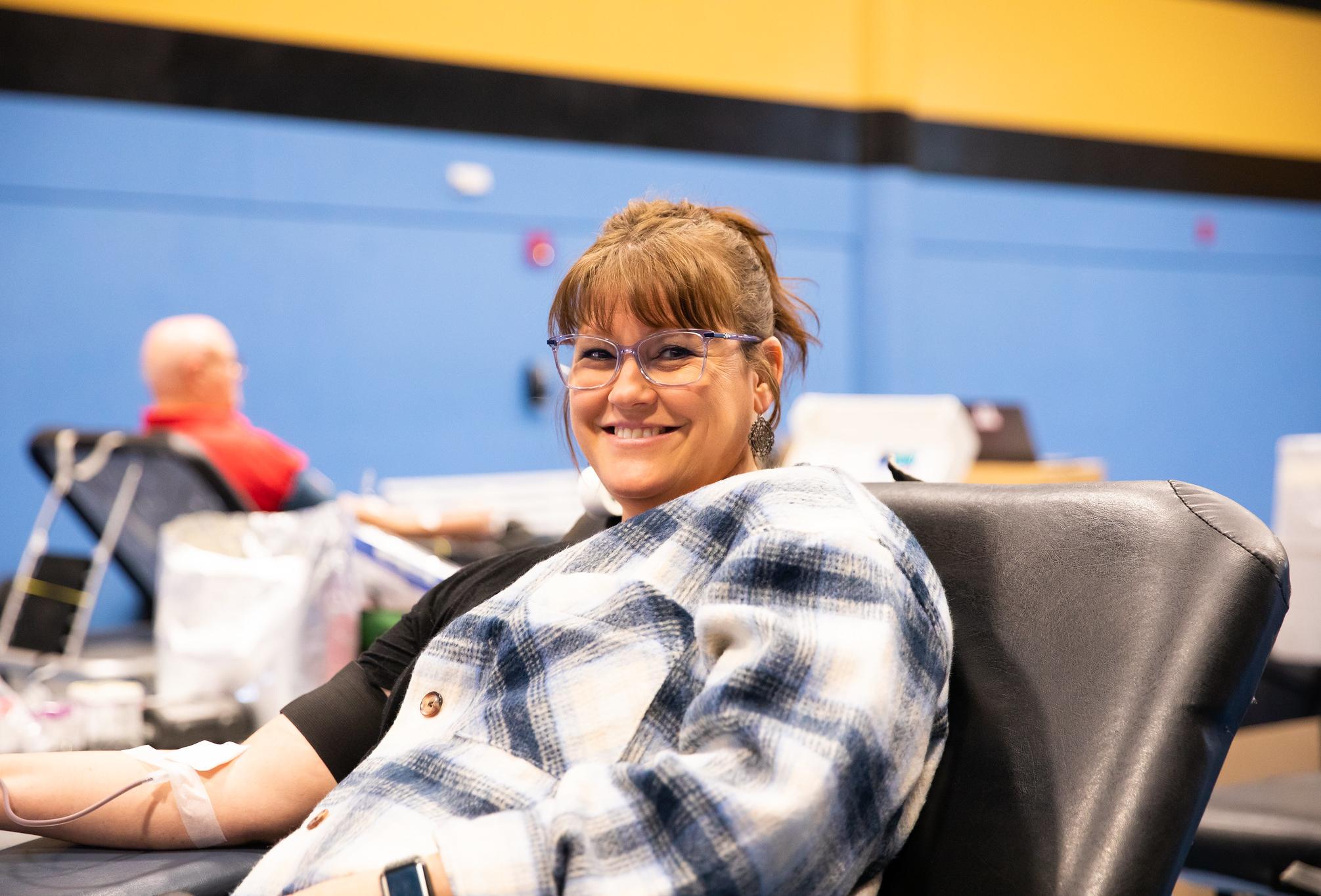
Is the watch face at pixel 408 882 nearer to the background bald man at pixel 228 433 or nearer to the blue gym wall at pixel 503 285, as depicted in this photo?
the background bald man at pixel 228 433

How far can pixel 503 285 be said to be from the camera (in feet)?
15.3

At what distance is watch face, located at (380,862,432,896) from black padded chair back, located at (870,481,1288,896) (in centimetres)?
37

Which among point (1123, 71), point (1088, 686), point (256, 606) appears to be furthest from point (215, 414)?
point (1123, 71)

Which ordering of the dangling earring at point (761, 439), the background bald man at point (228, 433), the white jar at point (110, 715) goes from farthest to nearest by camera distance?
the background bald man at point (228, 433) → the white jar at point (110, 715) → the dangling earring at point (761, 439)

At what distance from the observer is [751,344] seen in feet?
3.95

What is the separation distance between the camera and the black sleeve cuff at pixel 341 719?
3.95ft

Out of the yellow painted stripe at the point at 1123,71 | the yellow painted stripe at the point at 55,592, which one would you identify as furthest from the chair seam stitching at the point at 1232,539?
the yellow painted stripe at the point at 1123,71

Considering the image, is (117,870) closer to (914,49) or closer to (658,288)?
(658,288)

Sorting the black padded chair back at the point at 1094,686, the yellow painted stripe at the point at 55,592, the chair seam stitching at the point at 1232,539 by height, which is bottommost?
the yellow painted stripe at the point at 55,592

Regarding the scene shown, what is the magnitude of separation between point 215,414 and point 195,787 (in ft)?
7.47

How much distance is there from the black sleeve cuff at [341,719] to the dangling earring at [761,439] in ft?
1.55

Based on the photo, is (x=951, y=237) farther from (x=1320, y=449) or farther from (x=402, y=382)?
(x=1320, y=449)

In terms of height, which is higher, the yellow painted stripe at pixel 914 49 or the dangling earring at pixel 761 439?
the yellow painted stripe at pixel 914 49

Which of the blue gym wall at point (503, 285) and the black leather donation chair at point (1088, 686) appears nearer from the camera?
the black leather donation chair at point (1088, 686)
